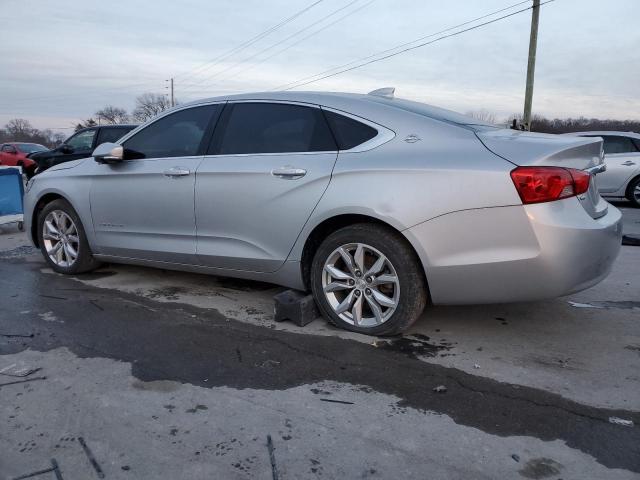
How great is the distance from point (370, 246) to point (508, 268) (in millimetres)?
844

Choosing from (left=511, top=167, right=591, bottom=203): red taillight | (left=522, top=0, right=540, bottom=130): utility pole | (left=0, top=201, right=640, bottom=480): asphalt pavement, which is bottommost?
(left=0, top=201, right=640, bottom=480): asphalt pavement

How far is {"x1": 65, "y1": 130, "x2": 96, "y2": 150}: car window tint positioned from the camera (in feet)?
40.0

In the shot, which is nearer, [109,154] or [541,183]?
[541,183]

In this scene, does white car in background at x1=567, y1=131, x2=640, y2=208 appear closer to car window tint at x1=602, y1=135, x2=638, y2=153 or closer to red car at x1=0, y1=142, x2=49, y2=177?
car window tint at x1=602, y1=135, x2=638, y2=153

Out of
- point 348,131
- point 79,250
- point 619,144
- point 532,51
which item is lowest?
point 79,250

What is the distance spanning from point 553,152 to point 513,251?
0.62 meters

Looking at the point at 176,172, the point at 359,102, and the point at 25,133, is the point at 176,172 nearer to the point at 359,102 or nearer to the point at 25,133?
the point at 359,102

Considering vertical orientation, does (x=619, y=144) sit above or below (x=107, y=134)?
below

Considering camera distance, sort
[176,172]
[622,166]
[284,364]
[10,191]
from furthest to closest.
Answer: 1. [622,166]
2. [10,191]
3. [176,172]
4. [284,364]

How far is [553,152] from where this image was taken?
10.4ft

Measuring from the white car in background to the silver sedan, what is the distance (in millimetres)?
9081

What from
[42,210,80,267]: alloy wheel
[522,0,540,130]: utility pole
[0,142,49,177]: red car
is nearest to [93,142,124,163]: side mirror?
[42,210,80,267]: alloy wheel

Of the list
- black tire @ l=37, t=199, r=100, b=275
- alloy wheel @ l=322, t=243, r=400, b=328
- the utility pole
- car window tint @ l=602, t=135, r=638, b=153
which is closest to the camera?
alloy wheel @ l=322, t=243, r=400, b=328

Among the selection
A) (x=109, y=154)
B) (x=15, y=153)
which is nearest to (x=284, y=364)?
(x=109, y=154)
